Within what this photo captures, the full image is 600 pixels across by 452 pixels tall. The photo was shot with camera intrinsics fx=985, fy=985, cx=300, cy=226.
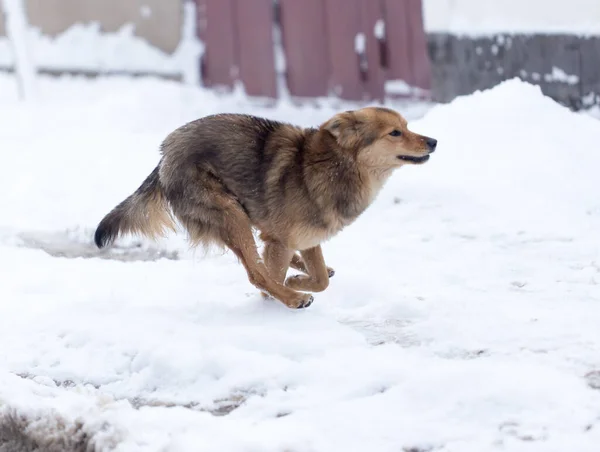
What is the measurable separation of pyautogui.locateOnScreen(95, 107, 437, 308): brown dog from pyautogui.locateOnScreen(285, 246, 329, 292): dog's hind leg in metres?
0.13

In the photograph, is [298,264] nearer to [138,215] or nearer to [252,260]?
[252,260]

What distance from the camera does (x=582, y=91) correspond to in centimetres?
868

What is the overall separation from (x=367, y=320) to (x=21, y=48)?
7.37m

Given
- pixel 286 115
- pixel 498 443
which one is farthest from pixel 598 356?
pixel 286 115

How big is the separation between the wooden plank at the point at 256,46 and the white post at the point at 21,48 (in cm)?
229

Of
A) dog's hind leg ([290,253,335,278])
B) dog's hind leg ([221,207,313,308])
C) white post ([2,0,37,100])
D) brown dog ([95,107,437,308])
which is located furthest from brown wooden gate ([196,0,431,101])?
dog's hind leg ([221,207,313,308])

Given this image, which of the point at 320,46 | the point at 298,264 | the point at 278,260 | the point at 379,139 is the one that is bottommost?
the point at 298,264

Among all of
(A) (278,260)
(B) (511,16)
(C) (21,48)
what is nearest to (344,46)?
(B) (511,16)

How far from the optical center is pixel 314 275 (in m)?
4.99

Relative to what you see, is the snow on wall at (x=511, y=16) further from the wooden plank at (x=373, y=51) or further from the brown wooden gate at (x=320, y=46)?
the wooden plank at (x=373, y=51)

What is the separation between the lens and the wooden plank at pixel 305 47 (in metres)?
10.4

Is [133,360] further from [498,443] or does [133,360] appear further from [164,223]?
[498,443]

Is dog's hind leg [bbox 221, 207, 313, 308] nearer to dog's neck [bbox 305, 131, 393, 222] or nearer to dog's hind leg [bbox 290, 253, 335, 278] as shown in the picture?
dog's neck [bbox 305, 131, 393, 222]

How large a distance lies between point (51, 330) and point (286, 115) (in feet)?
20.0
